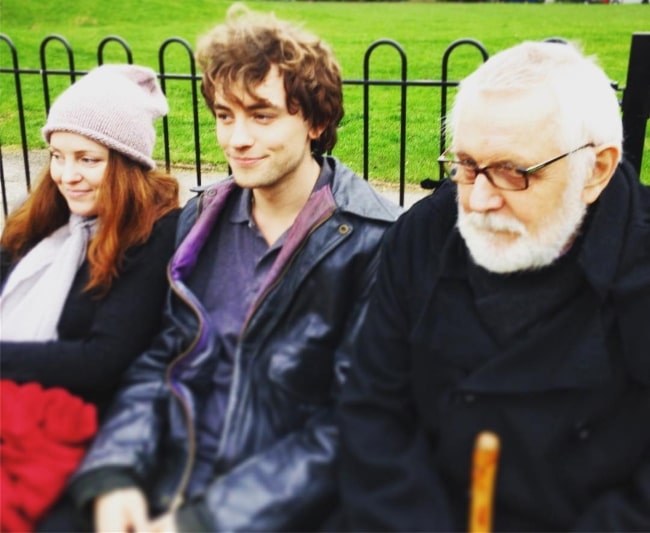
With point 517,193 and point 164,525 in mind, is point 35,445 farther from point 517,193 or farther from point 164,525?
point 517,193

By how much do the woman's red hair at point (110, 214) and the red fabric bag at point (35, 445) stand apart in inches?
15.9

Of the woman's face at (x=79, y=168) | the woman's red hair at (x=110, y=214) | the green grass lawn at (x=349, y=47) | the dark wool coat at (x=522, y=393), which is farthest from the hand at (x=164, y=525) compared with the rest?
the green grass lawn at (x=349, y=47)

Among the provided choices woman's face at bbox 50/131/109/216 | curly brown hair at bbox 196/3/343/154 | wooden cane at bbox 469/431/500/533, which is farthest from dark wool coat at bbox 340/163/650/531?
woman's face at bbox 50/131/109/216

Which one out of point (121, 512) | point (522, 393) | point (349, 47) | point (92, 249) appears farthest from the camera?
point (349, 47)

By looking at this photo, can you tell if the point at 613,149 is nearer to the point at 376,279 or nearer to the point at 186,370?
the point at 376,279

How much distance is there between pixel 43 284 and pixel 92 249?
0.64 feet

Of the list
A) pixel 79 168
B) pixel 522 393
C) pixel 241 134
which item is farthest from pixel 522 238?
pixel 79 168

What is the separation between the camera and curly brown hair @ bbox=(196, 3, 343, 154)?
254 cm

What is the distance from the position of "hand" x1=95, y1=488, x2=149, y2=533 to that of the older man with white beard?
20.9 inches

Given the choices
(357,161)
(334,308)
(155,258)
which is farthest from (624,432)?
(357,161)

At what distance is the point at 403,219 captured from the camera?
2.40 metres

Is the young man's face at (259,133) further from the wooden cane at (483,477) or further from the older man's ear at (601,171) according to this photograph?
the wooden cane at (483,477)

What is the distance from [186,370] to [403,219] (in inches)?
30.9

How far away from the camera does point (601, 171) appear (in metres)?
2.12
